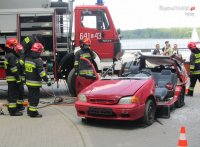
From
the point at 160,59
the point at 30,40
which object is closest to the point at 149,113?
the point at 160,59

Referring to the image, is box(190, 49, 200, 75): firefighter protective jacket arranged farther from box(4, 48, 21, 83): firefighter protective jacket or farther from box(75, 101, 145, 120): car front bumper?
box(4, 48, 21, 83): firefighter protective jacket

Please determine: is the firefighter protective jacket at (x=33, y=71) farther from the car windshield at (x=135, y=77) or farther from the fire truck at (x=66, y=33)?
the fire truck at (x=66, y=33)

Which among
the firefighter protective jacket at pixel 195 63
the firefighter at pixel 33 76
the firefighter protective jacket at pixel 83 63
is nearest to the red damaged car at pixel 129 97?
the firefighter protective jacket at pixel 83 63

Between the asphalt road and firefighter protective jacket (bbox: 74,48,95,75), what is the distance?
1332mm

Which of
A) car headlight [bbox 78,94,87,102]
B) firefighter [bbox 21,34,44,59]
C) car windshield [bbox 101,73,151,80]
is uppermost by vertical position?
firefighter [bbox 21,34,44,59]

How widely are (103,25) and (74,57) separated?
1.39 meters

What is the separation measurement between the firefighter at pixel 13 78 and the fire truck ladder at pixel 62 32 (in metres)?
3.09

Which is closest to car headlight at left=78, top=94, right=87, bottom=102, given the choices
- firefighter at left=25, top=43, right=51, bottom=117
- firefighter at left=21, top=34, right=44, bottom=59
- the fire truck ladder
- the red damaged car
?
the red damaged car

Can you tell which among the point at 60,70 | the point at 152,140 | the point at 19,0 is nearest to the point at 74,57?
the point at 60,70

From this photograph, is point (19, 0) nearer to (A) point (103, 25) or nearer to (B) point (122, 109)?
(A) point (103, 25)

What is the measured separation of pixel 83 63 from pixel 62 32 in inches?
95.0

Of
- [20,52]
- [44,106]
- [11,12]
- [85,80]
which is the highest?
[11,12]

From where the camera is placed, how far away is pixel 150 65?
1215cm

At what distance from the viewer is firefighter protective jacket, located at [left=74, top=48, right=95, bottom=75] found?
11602 millimetres
